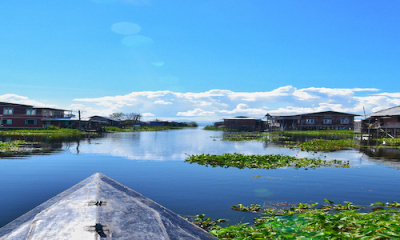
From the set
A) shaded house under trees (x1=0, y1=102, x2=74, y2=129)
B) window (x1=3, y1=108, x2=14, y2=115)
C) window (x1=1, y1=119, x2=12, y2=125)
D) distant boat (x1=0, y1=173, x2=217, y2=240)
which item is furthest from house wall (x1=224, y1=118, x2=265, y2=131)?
distant boat (x1=0, y1=173, x2=217, y2=240)

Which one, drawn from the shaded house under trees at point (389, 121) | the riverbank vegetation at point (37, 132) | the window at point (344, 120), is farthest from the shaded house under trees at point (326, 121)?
the riverbank vegetation at point (37, 132)

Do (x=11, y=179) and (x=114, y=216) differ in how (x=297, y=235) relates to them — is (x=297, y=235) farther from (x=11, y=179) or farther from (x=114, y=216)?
(x=11, y=179)

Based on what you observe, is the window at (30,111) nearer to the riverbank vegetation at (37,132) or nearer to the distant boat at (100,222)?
the riverbank vegetation at (37,132)

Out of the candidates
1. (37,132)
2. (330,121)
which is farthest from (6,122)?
(330,121)

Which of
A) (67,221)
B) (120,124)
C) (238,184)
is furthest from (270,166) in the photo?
(120,124)

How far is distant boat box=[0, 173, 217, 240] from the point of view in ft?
7.12

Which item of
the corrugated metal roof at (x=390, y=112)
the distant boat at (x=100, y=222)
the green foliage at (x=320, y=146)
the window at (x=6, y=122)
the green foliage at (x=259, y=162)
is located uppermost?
the corrugated metal roof at (x=390, y=112)

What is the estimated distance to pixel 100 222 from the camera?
2.30m

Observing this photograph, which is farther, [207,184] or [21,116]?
[21,116]

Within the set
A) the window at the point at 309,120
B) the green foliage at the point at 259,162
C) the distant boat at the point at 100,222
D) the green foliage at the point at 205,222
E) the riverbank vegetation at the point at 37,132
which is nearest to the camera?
the distant boat at the point at 100,222

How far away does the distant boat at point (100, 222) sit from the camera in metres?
2.17

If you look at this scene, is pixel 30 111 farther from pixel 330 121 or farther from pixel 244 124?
pixel 330 121

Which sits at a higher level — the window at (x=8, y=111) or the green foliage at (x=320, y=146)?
the window at (x=8, y=111)

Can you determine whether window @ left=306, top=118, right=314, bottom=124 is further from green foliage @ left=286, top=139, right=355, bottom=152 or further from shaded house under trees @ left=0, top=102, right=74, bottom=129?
shaded house under trees @ left=0, top=102, right=74, bottom=129
